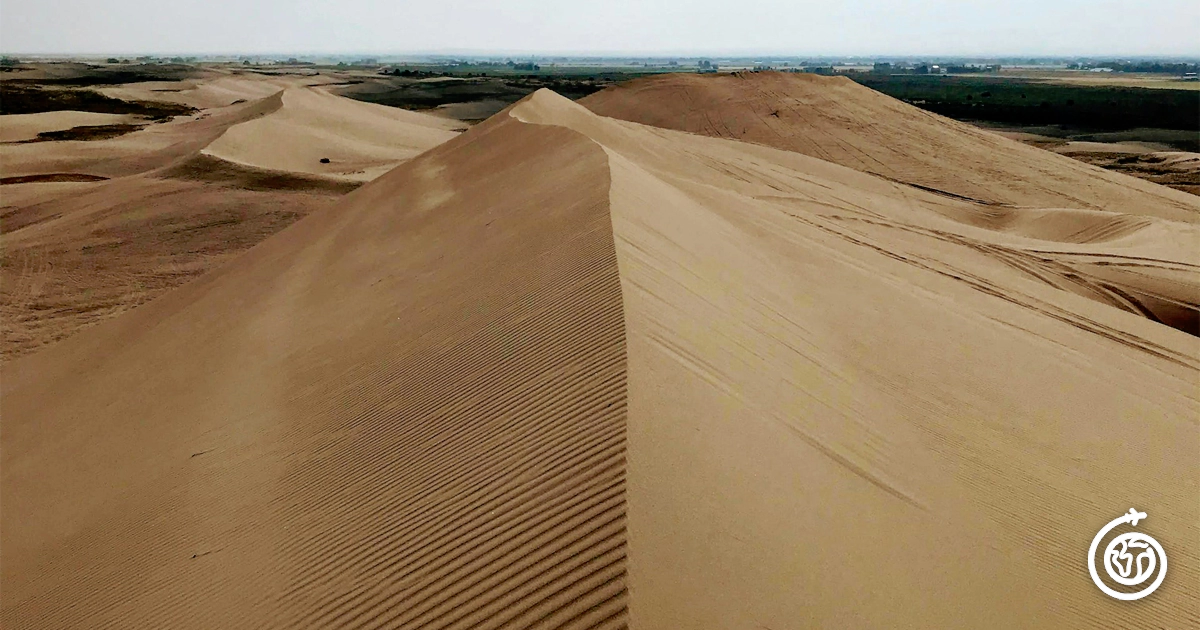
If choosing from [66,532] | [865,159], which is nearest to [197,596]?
[66,532]

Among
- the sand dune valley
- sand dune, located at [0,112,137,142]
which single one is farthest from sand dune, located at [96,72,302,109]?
the sand dune valley

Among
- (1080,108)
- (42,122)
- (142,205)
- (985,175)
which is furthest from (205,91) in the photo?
(1080,108)

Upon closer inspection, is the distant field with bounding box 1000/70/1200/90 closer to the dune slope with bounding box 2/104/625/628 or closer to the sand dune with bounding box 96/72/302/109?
the sand dune with bounding box 96/72/302/109

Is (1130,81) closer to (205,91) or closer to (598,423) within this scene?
(205,91)

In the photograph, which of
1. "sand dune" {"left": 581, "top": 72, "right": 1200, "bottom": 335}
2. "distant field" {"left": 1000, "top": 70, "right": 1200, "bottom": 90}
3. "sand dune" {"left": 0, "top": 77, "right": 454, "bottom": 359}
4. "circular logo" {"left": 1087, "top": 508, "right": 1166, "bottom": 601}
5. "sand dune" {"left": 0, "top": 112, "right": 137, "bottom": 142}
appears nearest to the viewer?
"circular logo" {"left": 1087, "top": 508, "right": 1166, "bottom": 601}

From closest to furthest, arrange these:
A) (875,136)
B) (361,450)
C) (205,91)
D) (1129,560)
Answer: (1129,560)
(361,450)
(875,136)
(205,91)

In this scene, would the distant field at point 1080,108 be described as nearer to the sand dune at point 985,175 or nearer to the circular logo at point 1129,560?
the sand dune at point 985,175

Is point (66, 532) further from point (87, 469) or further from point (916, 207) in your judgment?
point (916, 207)
